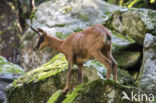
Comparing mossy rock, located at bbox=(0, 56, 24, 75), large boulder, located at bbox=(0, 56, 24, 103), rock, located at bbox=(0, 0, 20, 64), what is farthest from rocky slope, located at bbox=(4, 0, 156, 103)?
rock, located at bbox=(0, 0, 20, 64)

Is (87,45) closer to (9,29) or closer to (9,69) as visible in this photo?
(9,69)

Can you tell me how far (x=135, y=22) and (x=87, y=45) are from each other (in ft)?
11.9

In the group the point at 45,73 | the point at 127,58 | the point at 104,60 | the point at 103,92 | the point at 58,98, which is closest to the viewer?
the point at 103,92

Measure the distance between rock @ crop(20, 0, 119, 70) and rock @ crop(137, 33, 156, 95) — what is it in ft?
11.0

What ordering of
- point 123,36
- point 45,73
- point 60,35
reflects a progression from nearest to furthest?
point 45,73 < point 123,36 < point 60,35

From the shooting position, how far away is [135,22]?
7.38m

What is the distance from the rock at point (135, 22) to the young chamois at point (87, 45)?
3182mm

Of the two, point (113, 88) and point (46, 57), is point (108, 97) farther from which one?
point (46, 57)

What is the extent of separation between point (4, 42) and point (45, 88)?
7.91m

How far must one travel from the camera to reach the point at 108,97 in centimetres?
364

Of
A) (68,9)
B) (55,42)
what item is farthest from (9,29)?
(55,42)

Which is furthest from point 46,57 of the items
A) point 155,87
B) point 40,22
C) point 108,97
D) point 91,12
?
point 108,97

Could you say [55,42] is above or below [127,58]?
above

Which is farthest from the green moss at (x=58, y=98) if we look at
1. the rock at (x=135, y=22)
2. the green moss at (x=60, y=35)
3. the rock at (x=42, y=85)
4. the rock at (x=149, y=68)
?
the green moss at (x=60, y=35)
